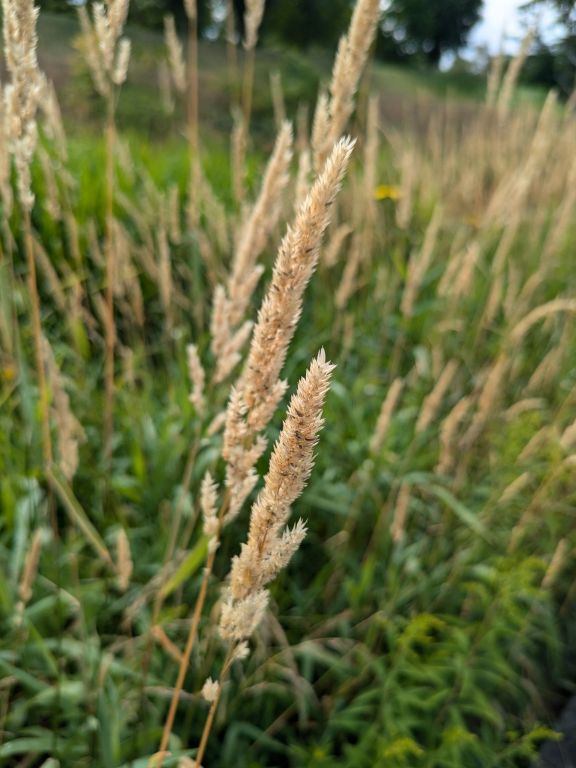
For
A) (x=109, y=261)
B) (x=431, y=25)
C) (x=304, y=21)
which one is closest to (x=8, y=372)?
(x=109, y=261)

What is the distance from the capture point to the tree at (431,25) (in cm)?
2611

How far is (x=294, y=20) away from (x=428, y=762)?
17.3m

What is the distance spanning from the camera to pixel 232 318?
0.96 m

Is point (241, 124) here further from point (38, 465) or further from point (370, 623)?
point (370, 623)

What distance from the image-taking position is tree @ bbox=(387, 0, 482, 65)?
85.7 feet

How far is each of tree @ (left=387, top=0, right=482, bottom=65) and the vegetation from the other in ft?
84.5

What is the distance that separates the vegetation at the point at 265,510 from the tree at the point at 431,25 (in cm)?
2575

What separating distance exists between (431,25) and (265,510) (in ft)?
106

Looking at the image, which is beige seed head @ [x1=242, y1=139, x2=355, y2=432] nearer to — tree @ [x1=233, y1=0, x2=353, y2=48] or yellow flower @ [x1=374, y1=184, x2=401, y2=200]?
yellow flower @ [x1=374, y1=184, x2=401, y2=200]

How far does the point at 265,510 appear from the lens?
52cm

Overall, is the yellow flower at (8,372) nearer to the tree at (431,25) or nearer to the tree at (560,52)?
the tree at (560,52)

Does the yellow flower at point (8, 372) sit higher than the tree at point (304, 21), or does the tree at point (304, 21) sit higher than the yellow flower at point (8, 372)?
the tree at point (304, 21)

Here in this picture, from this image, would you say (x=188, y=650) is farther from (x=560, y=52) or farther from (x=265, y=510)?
(x=560, y=52)

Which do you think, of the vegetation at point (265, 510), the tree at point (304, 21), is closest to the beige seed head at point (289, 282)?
the vegetation at point (265, 510)
